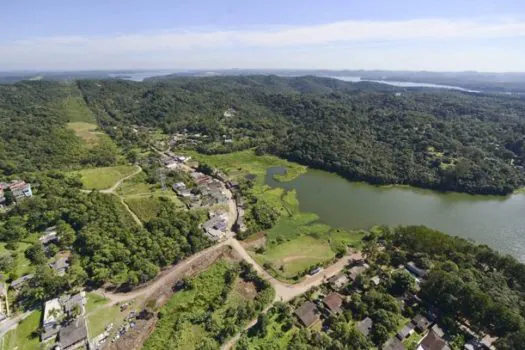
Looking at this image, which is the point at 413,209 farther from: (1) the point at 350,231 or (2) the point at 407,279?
(2) the point at 407,279

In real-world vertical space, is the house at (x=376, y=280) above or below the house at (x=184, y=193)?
below

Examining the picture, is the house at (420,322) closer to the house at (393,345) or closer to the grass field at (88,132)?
the house at (393,345)

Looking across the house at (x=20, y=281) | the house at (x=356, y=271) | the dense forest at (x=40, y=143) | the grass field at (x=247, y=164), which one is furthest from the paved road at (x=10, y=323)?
the grass field at (x=247, y=164)

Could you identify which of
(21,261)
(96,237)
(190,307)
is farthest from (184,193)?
(190,307)

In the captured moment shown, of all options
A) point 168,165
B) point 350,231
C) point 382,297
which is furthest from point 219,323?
point 168,165

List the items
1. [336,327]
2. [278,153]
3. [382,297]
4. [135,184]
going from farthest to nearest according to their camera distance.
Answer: [278,153]
[135,184]
[382,297]
[336,327]

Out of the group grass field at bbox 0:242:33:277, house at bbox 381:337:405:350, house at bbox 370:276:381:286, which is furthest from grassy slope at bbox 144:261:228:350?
grass field at bbox 0:242:33:277

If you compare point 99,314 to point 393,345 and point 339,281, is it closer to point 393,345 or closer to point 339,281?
point 339,281
